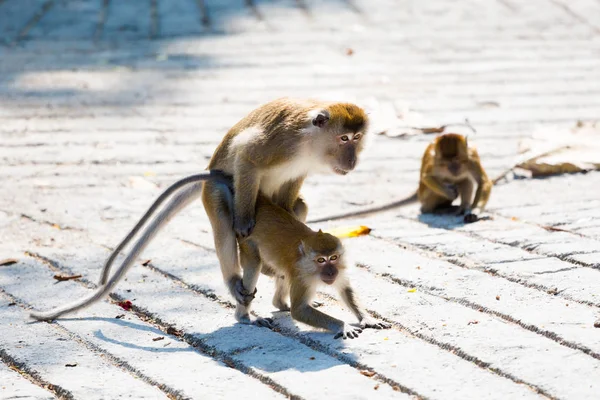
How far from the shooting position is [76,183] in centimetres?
775

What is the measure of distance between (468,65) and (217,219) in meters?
6.42

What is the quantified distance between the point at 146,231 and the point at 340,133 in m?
1.19

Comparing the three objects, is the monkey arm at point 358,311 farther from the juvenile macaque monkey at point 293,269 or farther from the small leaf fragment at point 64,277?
the small leaf fragment at point 64,277

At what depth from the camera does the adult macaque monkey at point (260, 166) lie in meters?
5.30

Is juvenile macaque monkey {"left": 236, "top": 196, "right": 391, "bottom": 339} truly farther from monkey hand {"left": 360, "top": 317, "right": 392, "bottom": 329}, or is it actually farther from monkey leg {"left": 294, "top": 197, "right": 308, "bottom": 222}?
monkey leg {"left": 294, "top": 197, "right": 308, "bottom": 222}

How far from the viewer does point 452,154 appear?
7.26 m

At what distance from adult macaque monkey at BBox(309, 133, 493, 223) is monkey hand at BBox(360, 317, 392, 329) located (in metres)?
2.25

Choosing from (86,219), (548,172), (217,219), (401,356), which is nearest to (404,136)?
(548,172)

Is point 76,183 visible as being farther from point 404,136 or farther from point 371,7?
point 371,7

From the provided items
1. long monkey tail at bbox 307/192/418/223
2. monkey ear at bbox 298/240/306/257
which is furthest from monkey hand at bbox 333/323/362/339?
long monkey tail at bbox 307/192/418/223

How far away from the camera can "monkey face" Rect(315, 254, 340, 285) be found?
192 inches

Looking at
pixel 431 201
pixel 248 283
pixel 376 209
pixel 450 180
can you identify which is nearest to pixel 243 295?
pixel 248 283

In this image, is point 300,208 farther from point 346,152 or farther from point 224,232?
point 224,232

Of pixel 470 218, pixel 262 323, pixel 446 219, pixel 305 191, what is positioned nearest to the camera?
pixel 262 323
